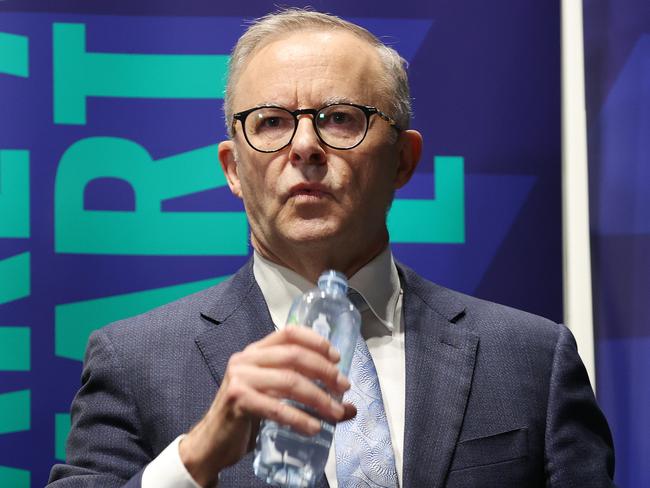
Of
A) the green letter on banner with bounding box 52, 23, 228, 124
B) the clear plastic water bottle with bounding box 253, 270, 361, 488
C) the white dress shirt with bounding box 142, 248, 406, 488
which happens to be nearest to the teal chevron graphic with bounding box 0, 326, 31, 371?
the green letter on banner with bounding box 52, 23, 228, 124

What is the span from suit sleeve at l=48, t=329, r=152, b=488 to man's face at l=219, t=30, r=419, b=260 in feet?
1.48

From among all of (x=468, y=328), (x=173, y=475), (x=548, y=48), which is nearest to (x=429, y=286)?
(x=468, y=328)

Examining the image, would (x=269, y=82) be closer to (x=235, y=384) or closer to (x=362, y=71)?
(x=362, y=71)

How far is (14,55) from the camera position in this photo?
318 cm

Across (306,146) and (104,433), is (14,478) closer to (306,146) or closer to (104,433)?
(104,433)

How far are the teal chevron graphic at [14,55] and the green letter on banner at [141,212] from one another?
11.8 inches

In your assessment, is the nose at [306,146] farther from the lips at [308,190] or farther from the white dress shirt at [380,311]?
the white dress shirt at [380,311]

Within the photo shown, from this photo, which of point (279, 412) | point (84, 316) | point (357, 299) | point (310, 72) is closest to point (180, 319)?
point (357, 299)

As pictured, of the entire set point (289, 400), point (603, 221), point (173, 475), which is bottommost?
point (173, 475)

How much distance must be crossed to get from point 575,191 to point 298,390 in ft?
7.05

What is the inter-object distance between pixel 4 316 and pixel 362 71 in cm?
150

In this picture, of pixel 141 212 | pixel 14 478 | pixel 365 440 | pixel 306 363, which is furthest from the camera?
pixel 141 212

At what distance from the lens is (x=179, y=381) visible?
2109 mm

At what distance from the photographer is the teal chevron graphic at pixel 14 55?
10.4 ft
